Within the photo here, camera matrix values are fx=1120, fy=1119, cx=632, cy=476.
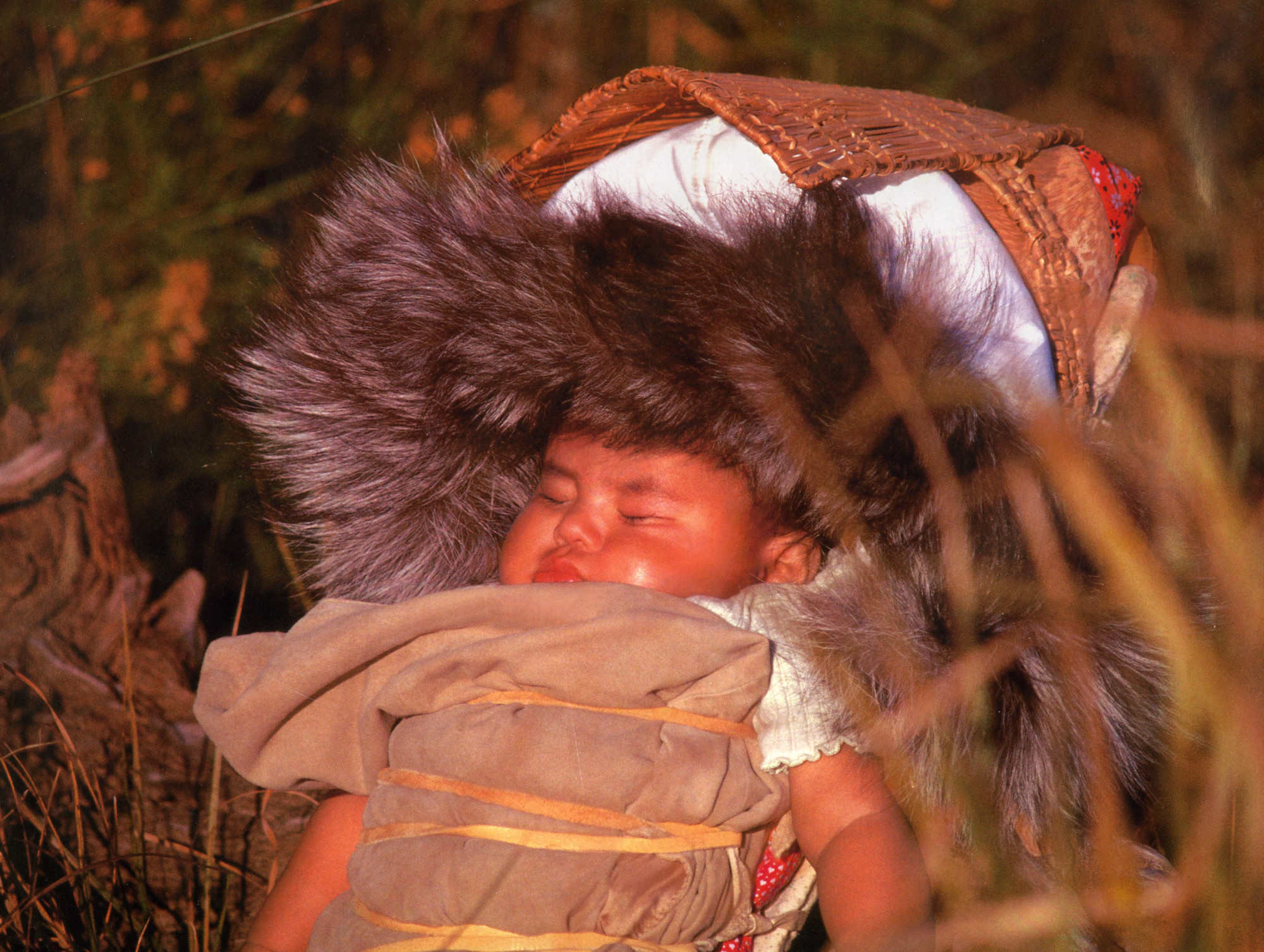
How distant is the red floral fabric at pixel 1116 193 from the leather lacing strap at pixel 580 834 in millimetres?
917

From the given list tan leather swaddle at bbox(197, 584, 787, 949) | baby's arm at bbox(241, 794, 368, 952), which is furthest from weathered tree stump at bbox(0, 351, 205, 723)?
tan leather swaddle at bbox(197, 584, 787, 949)

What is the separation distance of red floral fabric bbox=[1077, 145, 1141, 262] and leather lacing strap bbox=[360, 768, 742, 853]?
0.92 metres

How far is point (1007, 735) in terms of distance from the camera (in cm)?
118

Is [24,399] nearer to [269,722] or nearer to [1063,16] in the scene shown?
[269,722]

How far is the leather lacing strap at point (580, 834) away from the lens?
108 centimetres

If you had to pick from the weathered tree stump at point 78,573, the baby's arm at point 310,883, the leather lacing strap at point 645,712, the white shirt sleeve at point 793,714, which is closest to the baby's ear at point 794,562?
the white shirt sleeve at point 793,714

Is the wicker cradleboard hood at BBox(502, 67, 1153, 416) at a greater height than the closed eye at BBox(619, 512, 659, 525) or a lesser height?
greater

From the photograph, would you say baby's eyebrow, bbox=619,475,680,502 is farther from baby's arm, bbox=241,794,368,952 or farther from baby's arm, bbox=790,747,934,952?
baby's arm, bbox=241,794,368,952

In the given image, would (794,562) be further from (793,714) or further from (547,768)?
(547,768)

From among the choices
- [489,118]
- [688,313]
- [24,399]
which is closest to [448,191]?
[688,313]

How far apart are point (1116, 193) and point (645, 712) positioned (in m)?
0.93

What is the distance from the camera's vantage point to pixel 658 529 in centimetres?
128

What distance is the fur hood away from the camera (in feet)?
3.82

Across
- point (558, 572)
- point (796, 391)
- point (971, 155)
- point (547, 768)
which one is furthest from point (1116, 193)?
point (547, 768)
